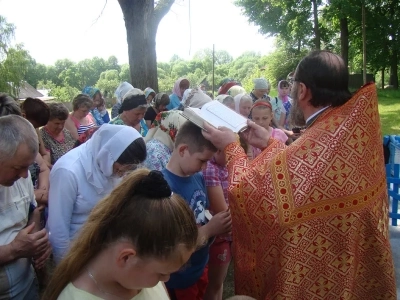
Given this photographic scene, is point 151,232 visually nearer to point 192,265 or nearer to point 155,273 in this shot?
point 155,273

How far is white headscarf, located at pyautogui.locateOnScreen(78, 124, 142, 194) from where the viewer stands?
2.00 m

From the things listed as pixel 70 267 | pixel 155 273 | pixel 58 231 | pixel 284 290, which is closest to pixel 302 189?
pixel 284 290

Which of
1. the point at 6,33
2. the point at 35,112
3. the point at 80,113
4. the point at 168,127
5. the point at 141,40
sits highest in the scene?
the point at 6,33

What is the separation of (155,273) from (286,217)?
2.58 ft

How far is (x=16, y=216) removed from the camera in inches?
72.9

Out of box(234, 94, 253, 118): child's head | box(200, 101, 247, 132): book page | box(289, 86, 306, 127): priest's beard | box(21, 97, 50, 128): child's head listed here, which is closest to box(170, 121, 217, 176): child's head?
box(200, 101, 247, 132): book page

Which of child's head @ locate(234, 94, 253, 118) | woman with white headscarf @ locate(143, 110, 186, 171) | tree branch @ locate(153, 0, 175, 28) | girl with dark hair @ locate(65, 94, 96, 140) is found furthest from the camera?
tree branch @ locate(153, 0, 175, 28)

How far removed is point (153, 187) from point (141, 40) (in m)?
7.01

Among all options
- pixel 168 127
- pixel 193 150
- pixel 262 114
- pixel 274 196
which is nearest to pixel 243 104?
pixel 262 114

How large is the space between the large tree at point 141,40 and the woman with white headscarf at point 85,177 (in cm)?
599

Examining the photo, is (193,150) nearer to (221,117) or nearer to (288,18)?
(221,117)

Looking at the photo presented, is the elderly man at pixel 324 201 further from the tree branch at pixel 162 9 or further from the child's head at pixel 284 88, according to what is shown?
the tree branch at pixel 162 9

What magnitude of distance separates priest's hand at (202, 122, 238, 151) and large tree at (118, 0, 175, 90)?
6243mm

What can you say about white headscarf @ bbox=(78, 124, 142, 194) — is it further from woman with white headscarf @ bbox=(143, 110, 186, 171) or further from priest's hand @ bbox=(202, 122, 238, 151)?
woman with white headscarf @ bbox=(143, 110, 186, 171)
